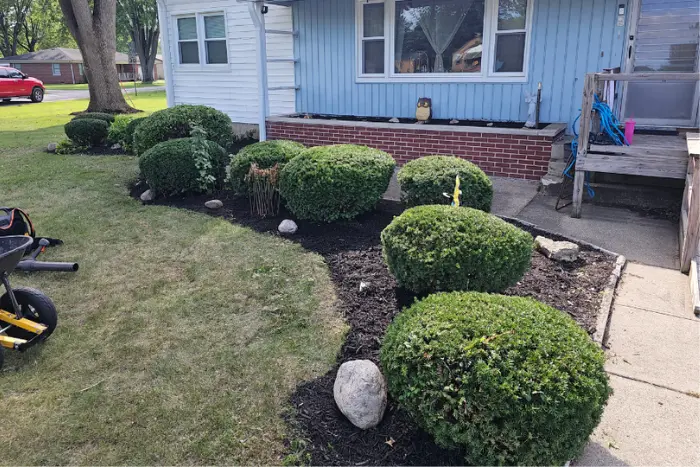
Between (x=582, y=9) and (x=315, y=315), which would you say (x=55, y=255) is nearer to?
(x=315, y=315)

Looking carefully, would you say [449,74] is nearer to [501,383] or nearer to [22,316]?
[22,316]

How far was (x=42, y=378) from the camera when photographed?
3.18m

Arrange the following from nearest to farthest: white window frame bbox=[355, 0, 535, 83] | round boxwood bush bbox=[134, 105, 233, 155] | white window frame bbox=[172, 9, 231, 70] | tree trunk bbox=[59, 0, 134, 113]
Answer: white window frame bbox=[355, 0, 535, 83] → round boxwood bush bbox=[134, 105, 233, 155] → white window frame bbox=[172, 9, 231, 70] → tree trunk bbox=[59, 0, 134, 113]

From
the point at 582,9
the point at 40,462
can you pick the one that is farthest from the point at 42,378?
the point at 582,9

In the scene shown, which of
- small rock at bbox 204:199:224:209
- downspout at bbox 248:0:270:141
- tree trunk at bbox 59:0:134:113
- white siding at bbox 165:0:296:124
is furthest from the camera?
tree trunk at bbox 59:0:134:113

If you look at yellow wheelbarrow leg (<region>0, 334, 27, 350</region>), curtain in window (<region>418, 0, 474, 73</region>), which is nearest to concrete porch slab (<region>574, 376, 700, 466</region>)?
yellow wheelbarrow leg (<region>0, 334, 27, 350</region>)

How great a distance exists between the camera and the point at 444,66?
8969 mm

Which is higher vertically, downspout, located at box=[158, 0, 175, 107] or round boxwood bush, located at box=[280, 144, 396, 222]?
downspout, located at box=[158, 0, 175, 107]

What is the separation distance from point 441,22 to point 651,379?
719 cm

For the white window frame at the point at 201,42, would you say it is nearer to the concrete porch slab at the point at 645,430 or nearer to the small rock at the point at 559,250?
the small rock at the point at 559,250

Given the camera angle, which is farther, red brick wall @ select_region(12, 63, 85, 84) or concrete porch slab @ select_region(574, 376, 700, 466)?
red brick wall @ select_region(12, 63, 85, 84)

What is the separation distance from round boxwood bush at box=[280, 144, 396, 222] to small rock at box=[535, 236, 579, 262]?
1.75m

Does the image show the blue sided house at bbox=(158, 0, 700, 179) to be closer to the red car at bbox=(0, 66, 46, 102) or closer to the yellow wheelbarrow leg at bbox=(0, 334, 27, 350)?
the yellow wheelbarrow leg at bbox=(0, 334, 27, 350)

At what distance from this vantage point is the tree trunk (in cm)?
1528
